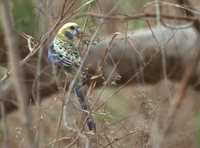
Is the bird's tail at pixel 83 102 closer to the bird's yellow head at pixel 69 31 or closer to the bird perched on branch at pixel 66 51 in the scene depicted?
the bird perched on branch at pixel 66 51

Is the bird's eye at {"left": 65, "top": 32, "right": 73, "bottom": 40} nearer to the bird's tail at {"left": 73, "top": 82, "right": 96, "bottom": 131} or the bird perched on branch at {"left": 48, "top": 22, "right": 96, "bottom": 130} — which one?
the bird perched on branch at {"left": 48, "top": 22, "right": 96, "bottom": 130}

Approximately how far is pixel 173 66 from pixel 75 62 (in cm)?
181

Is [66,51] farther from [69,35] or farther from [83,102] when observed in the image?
[83,102]

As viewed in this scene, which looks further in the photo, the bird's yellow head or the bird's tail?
the bird's yellow head

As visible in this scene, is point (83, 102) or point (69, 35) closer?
point (83, 102)

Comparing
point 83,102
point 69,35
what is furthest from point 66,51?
point 83,102

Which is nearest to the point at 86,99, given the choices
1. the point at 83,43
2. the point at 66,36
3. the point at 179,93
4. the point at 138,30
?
the point at 83,43

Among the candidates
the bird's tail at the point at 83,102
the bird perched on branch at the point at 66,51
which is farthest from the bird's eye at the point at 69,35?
the bird's tail at the point at 83,102

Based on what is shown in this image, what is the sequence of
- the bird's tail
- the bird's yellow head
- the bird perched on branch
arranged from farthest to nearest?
the bird's yellow head < the bird perched on branch < the bird's tail

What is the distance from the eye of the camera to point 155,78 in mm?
3537

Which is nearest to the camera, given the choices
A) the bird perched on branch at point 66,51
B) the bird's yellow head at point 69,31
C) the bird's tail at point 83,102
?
the bird's tail at point 83,102

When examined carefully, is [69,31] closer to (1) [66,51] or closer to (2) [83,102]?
(1) [66,51]

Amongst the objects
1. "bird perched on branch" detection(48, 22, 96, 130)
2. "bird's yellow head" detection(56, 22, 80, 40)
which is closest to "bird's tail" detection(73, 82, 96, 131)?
"bird perched on branch" detection(48, 22, 96, 130)

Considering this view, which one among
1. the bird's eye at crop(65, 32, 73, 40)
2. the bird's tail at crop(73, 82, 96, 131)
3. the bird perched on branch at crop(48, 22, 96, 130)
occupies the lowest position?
the bird's tail at crop(73, 82, 96, 131)
